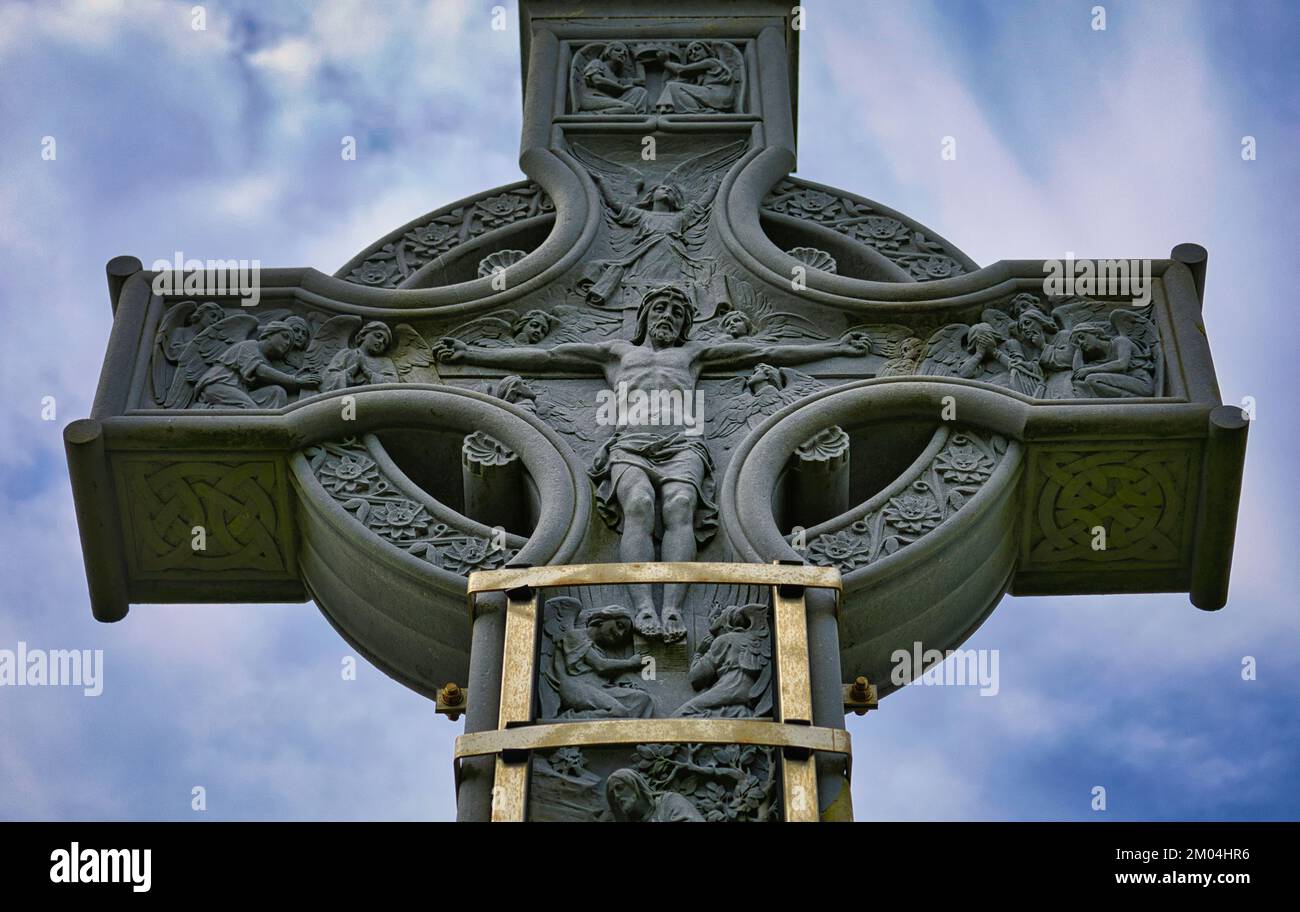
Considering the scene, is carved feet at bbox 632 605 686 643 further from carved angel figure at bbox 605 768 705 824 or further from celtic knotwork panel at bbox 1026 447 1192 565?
celtic knotwork panel at bbox 1026 447 1192 565

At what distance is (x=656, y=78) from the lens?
15.3 meters

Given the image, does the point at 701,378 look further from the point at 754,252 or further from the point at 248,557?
the point at 248,557

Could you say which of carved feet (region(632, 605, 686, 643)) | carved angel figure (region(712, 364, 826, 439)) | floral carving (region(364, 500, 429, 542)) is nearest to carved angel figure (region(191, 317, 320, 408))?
floral carving (region(364, 500, 429, 542))

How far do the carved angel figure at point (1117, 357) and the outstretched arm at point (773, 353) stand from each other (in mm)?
1123

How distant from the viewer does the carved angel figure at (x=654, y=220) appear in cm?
1352

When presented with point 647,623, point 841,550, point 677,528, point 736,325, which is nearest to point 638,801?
point 647,623

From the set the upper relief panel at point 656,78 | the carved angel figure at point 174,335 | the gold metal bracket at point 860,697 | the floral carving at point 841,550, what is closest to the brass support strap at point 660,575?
the gold metal bracket at point 860,697

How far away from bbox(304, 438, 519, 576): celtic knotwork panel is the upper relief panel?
357cm

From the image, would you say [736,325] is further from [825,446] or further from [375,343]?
[375,343]

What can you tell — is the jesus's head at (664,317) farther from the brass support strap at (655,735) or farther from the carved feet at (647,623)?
the brass support strap at (655,735)

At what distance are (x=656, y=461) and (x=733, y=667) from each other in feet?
5.47

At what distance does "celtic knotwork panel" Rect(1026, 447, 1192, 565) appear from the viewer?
12180mm
